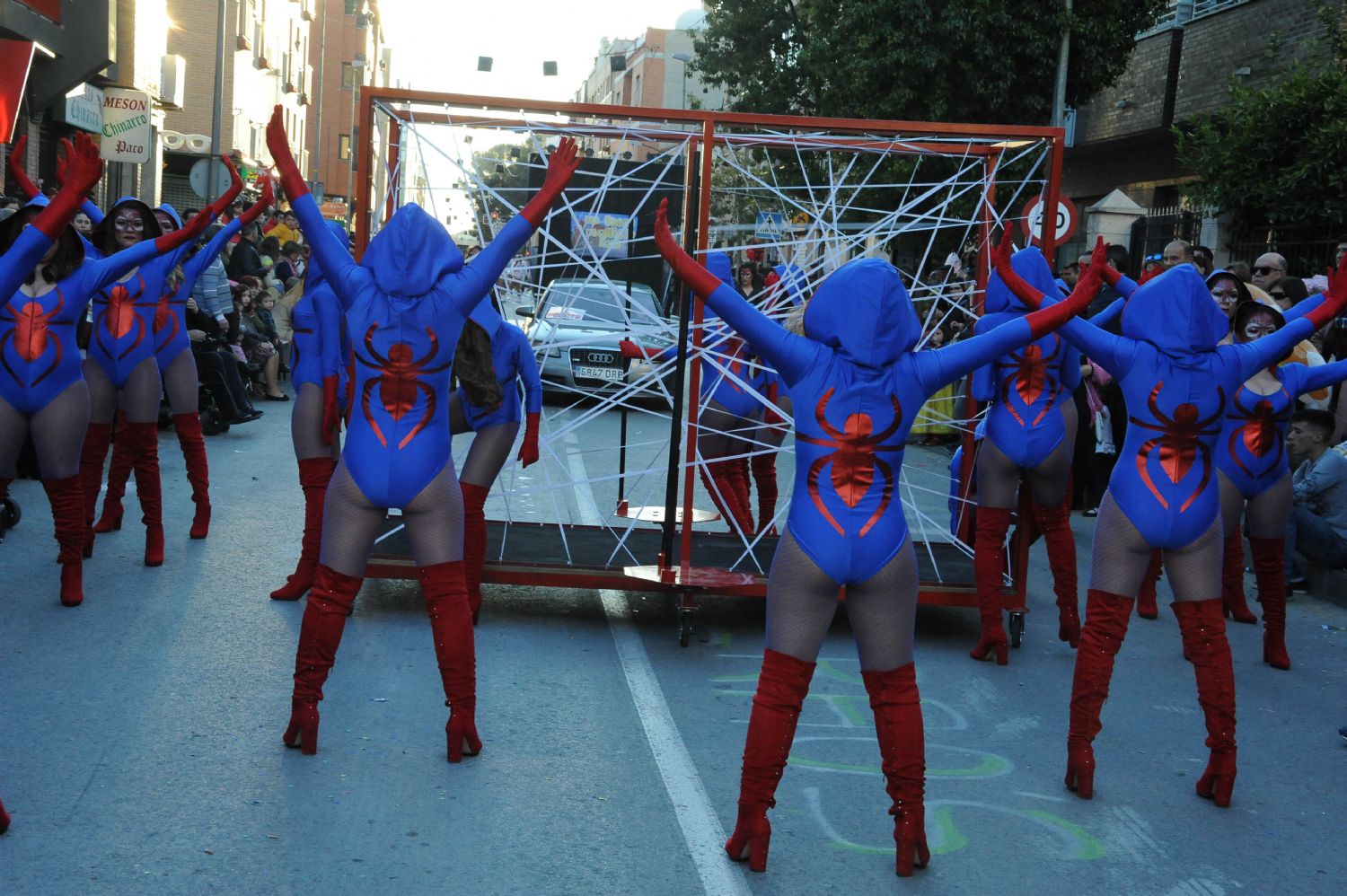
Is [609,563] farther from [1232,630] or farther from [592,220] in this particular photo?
[1232,630]

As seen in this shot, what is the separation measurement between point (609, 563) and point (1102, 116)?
80.4ft

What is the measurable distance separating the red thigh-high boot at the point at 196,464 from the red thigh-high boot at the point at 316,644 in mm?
3787

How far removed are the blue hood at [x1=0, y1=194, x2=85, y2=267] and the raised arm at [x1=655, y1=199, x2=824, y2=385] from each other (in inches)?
129

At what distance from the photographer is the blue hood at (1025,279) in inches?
285

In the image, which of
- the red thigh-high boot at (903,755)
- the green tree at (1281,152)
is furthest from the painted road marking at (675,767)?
the green tree at (1281,152)

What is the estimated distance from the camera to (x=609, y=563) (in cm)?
819

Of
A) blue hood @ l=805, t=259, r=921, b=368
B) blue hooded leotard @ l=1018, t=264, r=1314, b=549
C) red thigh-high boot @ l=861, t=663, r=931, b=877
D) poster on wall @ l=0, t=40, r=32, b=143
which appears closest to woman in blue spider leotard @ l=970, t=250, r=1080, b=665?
blue hooded leotard @ l=1018, t=264, r=1314, b=549

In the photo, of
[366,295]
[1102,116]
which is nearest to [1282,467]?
[366,295]

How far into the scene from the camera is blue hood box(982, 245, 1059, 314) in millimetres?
7250

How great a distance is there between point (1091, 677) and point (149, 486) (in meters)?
5.67

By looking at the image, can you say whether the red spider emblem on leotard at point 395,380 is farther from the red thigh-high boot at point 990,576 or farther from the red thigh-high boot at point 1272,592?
the red thigh-high boot at point 1272,592

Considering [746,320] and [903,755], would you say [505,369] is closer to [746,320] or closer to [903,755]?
[746,320]

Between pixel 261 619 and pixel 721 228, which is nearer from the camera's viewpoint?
pixel 261 619

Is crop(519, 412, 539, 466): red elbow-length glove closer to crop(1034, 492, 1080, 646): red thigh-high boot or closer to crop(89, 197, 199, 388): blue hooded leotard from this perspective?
crop(89, 197, 199, 388): blue hooded leotard
